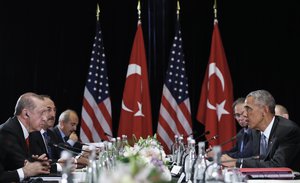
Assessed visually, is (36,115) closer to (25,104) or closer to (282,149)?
(25,104)

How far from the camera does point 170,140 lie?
6891 millimetres

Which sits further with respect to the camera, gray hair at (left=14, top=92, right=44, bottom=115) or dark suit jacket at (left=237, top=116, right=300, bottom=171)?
gray hair at (left=14, top=92, right=44, bottom=115)

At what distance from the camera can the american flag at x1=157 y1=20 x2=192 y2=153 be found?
691 cm

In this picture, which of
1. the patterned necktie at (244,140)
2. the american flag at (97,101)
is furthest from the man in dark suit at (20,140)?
the american flag at (97,101)

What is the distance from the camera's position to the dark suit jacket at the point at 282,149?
13.1 feet

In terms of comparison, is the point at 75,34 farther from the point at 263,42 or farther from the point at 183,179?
the point at 183,179

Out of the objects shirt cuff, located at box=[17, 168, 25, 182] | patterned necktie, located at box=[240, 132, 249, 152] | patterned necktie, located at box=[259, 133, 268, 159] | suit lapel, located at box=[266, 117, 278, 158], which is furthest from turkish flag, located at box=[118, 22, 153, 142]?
shirt cuff, located at box=[17, 168, 25, 182]

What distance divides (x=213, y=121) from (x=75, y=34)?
7.21 ft

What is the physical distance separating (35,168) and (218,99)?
368cm

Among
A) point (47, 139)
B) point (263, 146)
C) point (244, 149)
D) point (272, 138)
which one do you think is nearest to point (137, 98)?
point (47, 139)

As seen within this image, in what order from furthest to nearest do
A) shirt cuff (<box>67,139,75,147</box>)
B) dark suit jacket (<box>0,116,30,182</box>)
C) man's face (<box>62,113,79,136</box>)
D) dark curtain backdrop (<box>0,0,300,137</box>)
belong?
dark curtain backdrop (<box>0,0,300,137</box>) < man's face (<box>62,113,79,136</box>) < shirt cuff (<box>67,139,75,147</box>) < dark suit jacket (<box>0,116,30,182</box>)

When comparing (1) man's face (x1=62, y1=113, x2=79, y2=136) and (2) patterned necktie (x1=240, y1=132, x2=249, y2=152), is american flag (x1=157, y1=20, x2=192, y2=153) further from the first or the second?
(2) patterned necktie (x1=240, y1=132, x2=249, y2=152)

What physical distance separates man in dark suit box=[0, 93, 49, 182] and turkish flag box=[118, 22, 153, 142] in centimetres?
273

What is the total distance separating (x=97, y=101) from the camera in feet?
23.1
